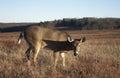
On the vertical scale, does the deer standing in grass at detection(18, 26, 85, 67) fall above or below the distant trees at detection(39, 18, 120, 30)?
above

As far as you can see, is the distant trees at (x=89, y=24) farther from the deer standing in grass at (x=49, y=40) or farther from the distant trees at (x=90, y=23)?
the deer standing in grass at (x=49, y=40)

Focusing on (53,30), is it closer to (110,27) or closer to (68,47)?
(68,47)

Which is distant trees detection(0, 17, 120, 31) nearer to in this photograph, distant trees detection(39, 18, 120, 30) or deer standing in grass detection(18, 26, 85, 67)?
distant trees detection(39, 18, 120, 30)

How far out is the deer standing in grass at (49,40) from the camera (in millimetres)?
14617

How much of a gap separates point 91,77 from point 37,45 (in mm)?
5397

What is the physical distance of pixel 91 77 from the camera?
9797 mm

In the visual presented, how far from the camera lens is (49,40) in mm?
15234

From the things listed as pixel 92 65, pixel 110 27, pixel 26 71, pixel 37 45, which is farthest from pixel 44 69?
pixel 110 27

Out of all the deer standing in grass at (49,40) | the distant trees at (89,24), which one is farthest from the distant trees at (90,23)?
the deer standing in grass at (49,40)

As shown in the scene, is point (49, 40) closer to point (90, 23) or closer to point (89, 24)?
point (89, 24)

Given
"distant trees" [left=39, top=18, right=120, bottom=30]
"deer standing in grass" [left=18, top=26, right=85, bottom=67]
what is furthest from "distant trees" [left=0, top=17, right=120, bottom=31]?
"deer standing in grass" [left=18, top=26, right=85, bottom=67]

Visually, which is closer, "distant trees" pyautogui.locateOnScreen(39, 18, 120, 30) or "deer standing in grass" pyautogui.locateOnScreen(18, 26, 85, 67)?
"deer standing in grass" pyautogui.locateOnScreen(18, 26, 85, 67)

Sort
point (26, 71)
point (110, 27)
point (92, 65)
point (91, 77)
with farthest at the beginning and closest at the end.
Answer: point (110, 27) → point (92, 65) → point (26, 71) → point (91, 77)

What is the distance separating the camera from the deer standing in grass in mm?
14617
